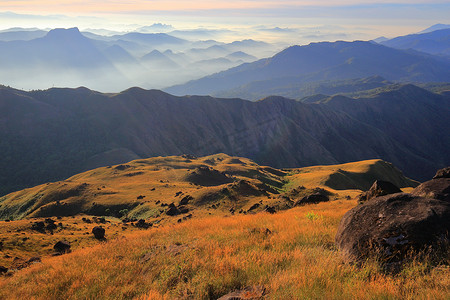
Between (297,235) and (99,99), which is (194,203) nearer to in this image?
(297,235)

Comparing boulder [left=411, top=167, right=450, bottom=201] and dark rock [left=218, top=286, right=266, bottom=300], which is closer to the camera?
dark rock [left=218, top=286, right=266, bottom=300]

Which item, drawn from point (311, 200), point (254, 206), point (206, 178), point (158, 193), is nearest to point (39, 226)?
point (158, 193)

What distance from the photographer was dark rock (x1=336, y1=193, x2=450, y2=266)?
707 cm

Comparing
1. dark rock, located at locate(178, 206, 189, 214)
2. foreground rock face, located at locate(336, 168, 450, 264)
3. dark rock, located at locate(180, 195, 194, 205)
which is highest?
foreground rock face, located at locate(336, 168, 450, 264)

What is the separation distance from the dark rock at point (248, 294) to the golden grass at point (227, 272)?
213mm

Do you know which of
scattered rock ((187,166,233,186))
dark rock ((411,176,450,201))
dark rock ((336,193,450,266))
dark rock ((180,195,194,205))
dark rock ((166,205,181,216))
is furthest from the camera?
scattered rock ((187,166,233,186))

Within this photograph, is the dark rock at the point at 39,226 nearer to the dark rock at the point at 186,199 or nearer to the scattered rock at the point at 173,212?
the scattered rock at the point at 173,212

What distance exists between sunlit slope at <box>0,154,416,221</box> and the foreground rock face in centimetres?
2109

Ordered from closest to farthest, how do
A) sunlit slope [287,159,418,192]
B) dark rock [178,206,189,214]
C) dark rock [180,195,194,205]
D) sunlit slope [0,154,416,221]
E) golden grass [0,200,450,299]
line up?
1. golden grass [0,200,450,299]
2. dark rock [178,206,189,214]
3. sunlit slope [0,154,416,221]
4. dark rock [180,195,194,205]
5. sunlit slope [287,159,418,192]

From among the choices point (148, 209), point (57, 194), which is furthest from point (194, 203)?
point (57, 194)

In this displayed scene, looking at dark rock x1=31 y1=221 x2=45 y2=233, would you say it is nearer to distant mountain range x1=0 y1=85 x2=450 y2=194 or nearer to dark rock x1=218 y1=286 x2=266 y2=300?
dark rock x1=218 y1=286 x2=266 y2=300

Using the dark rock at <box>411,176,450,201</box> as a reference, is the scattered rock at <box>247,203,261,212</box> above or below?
below

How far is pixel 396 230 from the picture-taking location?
737cm

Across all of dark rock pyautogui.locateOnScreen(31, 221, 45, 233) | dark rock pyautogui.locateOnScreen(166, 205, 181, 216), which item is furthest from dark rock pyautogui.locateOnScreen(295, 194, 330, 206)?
dark rock pyautogui.locateOnScreen(31, 221, 45, 233)
